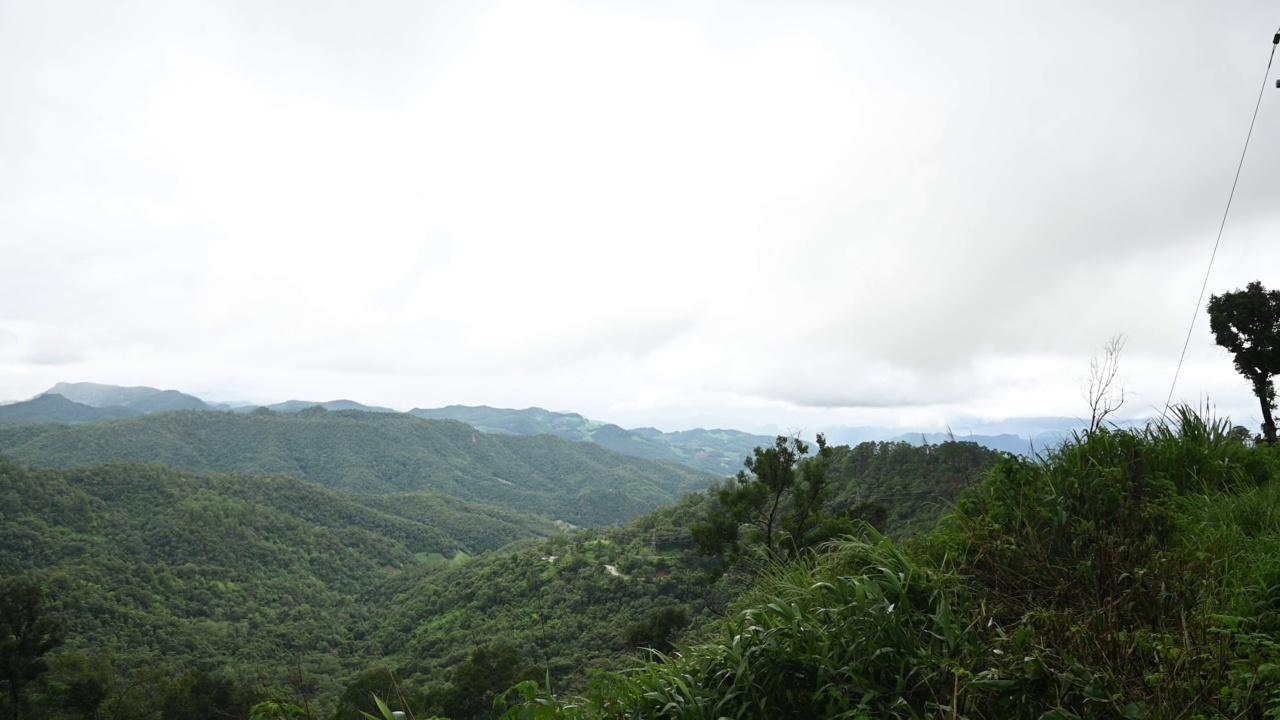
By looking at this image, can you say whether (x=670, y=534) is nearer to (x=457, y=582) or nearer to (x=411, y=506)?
(x=457, y=582)

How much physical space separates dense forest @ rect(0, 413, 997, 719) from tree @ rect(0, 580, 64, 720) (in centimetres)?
→ 77

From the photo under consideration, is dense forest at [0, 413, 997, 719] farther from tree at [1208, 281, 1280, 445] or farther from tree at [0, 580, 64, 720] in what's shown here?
tree at [1208, 281, 1280, 445]

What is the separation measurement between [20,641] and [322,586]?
248ft

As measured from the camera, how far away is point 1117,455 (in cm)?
471

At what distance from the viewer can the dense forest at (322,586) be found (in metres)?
24.8

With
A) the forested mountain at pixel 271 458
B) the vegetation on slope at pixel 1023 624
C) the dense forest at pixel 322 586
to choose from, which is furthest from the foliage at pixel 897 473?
the forested mountain at pixel 271 458

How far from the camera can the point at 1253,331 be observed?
47.0 feet

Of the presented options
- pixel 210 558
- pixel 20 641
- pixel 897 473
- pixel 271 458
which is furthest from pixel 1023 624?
pixel 271 458

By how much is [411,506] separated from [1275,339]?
14100 cm

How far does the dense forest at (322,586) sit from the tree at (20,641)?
77 centimetres

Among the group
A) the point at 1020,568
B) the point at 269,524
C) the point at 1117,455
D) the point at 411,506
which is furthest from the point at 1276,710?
the point at 411,506

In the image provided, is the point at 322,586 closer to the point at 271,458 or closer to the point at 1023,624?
the point at 1023,624

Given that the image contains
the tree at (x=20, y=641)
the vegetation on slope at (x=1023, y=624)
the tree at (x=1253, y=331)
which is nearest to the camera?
the vegetation on slope at (x=1023, y=624)

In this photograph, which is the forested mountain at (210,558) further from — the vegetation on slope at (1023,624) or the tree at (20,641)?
the vegetation on slope at (1023,624)
